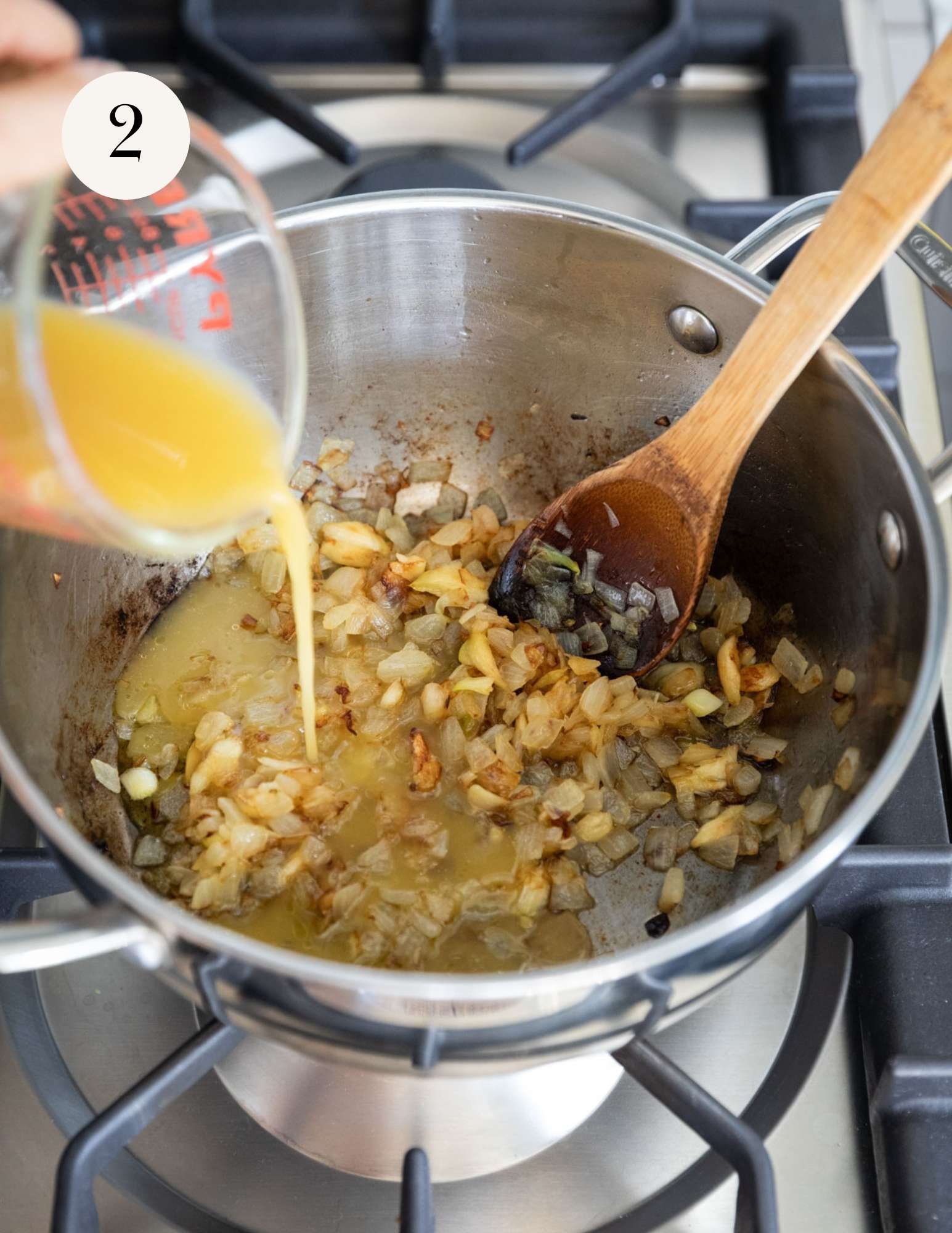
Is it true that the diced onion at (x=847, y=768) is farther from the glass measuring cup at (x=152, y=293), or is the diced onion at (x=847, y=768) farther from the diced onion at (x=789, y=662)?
the glass measuring cup at (x=152, y=293)

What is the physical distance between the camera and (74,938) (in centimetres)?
74

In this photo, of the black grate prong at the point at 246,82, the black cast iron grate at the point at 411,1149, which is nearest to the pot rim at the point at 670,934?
the black cast iron grate at the point at 411,1149

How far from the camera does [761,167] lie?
1452mm

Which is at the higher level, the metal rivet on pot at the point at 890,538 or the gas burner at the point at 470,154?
the gas burner at the point at 470,154

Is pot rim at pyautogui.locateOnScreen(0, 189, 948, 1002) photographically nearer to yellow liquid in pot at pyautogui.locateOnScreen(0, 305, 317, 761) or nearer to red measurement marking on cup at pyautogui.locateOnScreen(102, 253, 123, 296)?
yellow liquid in pot at pyautogui.locateOnScreen(0, 305, 317, 761)

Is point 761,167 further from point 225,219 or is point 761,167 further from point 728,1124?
point 728,1124

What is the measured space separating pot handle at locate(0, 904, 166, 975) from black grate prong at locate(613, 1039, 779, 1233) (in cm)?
38

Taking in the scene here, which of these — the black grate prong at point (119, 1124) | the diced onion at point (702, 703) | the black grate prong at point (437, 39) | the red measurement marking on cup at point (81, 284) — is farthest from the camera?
the black grate prong at point (437, 39)

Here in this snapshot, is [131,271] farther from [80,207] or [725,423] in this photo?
[725,423]

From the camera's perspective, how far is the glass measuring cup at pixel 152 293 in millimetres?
757

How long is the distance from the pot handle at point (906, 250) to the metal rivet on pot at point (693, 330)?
0.27 ft

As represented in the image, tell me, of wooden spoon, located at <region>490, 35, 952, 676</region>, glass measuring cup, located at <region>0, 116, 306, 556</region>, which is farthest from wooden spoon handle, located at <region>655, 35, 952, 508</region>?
glass measuring cup, located at <region>0, 116, 306, 556</region>

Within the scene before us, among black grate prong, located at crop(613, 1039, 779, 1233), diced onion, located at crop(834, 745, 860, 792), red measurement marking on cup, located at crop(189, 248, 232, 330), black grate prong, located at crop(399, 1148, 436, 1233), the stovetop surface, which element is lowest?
the stovetop surface

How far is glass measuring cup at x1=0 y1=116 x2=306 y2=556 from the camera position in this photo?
0.76 m
